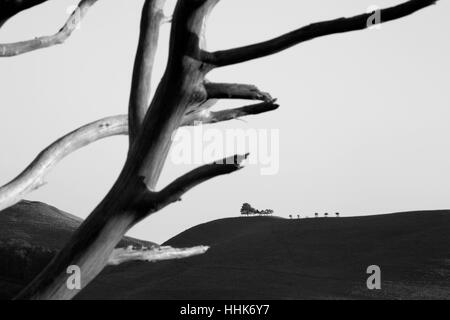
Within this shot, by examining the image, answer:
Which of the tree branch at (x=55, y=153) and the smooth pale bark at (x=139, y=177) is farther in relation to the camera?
the tree branch at (x=55, y=153)

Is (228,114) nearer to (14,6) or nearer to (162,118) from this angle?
(162,118)

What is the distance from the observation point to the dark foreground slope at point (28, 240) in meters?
34.8

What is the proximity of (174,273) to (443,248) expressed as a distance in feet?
50.0

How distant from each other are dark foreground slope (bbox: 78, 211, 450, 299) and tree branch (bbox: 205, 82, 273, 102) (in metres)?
25.0

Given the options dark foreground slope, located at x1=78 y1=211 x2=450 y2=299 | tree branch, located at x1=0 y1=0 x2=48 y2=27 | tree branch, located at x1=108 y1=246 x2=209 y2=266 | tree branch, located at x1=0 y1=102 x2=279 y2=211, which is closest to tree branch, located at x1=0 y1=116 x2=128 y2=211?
tree branch, located at x1=0 y1=102 x2=279 y2=211

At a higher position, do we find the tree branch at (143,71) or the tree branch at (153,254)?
the tree branch at (143,71)

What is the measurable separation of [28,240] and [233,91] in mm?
39541

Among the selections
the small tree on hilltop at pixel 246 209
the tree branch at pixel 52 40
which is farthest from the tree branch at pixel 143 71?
the small tree on hilltop at pixel 246 209

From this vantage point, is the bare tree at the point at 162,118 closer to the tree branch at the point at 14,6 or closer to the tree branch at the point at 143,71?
the tree branch at the point at 143,71

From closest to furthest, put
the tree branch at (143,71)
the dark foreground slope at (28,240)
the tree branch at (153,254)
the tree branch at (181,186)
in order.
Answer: the tree branch at (181,186), the tree branch at (143,71), the tree branch at (153,254), the dark foreground slope at (28,240)

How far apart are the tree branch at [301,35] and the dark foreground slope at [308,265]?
25.5 metres

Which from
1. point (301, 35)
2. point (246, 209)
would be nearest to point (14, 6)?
point (301, 35)

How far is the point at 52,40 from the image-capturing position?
8664 mm
